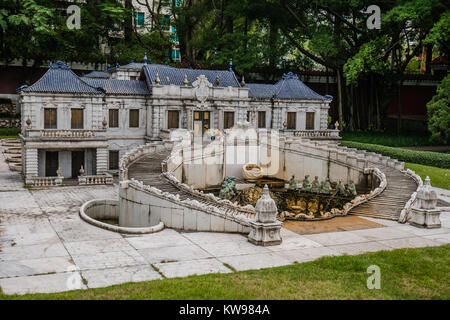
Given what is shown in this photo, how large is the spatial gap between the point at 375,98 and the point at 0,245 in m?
50.2

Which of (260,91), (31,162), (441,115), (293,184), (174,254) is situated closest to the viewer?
(174,254)

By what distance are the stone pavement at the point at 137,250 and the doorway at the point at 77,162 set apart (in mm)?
16626

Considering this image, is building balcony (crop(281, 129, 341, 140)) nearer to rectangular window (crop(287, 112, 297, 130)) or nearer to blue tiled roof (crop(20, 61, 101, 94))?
rectangular window (crop(287, 112, 297, 130))

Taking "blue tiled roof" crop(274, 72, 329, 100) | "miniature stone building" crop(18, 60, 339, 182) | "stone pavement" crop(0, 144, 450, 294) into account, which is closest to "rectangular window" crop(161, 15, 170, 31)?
"miniature stone building" crop(18, 60, 339, 182)

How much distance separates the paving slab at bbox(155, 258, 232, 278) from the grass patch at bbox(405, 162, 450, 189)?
2410 cm

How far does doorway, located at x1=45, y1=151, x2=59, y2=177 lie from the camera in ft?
141

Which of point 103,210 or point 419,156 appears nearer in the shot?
point 103,210

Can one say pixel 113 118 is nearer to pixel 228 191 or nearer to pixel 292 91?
pixel 228 191

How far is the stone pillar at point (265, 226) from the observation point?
67.5 ft

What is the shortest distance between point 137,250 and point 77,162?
26.4 meters

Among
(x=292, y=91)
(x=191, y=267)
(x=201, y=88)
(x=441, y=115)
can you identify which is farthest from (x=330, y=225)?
(x=292, y=91)

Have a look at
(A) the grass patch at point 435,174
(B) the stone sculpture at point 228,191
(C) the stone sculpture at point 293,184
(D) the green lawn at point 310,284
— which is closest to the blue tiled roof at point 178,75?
(C) the stone sculpture at point 293,184

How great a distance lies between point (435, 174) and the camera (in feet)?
125
